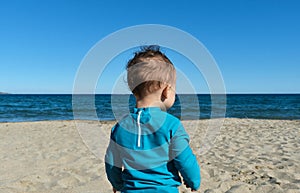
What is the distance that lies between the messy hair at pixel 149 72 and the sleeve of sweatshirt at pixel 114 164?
1.13 ft

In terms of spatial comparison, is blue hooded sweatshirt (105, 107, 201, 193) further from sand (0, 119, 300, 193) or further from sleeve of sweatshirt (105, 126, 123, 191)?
sand (0, 119, 300, 193)

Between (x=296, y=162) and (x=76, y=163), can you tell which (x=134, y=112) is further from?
(x=296, y=162)

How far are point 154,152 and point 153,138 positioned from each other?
78 mm

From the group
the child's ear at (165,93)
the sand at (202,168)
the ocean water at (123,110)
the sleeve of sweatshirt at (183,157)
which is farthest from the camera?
the sand at (202,168)

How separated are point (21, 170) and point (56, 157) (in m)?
0.89

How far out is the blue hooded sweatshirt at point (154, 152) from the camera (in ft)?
4.92

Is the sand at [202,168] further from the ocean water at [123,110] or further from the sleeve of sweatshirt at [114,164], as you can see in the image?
the sleeve of sweatshirt at [114,164]

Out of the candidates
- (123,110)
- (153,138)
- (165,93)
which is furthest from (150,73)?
(123,110)

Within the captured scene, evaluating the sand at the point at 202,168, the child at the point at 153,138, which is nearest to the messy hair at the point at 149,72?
the child at the point at 153,138

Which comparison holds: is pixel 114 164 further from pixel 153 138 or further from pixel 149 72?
pixel 149 72

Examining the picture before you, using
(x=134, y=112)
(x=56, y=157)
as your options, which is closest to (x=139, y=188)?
(x=134, y=112)

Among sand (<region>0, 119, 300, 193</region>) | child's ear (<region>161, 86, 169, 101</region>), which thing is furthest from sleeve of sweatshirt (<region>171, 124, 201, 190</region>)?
sand (<region>0, 119, 300, 193</region>)

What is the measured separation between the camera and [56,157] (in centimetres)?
550

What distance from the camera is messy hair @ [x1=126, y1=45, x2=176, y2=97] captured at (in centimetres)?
156
